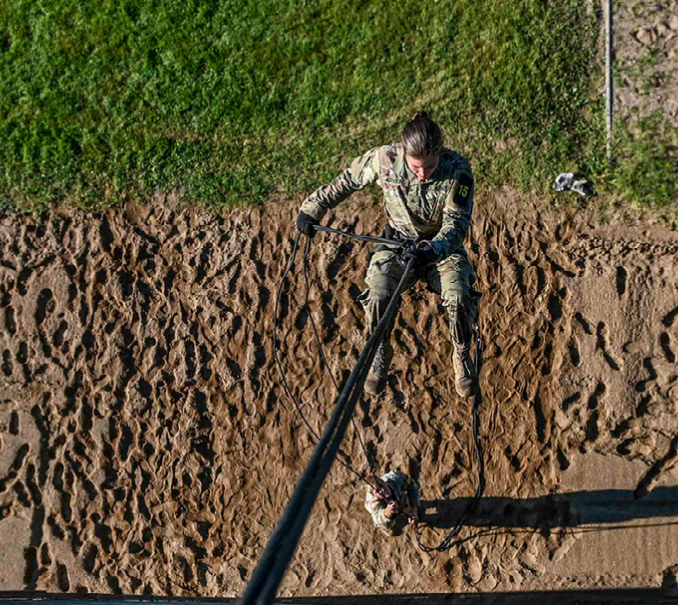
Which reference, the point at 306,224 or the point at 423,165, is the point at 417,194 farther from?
the point at 306,224

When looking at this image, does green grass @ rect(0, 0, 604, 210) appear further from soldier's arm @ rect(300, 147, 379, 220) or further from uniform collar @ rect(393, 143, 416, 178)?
uniform collar @ rect(393, 143, 416, 178)

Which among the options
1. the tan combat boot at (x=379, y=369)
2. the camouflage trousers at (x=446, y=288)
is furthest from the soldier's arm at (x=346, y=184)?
the tan combat boot at (x=379, y=369)

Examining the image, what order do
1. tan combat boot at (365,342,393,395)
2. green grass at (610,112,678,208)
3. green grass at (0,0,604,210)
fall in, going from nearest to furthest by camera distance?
tan combat boot at (365,342,393,395)
green grass at (610,112,678,208)
green grass at (0,0,604,210)

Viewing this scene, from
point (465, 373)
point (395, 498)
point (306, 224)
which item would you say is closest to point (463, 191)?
point (306, 224)

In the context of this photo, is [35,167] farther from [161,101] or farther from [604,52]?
[604,52]

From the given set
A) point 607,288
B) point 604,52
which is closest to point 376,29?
point 604,52

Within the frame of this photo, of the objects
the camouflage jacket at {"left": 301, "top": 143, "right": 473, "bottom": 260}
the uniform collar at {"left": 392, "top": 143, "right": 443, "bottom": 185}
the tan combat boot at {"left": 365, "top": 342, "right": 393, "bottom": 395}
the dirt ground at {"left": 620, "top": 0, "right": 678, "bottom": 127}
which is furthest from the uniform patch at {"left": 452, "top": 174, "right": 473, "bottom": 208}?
the dirt ground at {"left": 620, "top": 0, "right": 678, "bottom": 127}

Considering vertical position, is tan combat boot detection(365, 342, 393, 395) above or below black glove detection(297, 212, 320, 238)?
below

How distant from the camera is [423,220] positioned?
6109 mm

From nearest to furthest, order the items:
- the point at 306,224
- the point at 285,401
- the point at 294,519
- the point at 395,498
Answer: the point at 294,519 < the point at 306,224 < the point at 395,498 < the point at 285,401

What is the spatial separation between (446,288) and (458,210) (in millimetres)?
654

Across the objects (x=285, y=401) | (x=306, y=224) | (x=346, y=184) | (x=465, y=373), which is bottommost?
(x=285, y=401)

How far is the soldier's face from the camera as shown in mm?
5391

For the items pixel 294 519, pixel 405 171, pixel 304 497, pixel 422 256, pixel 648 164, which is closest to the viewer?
pixel 294 519
